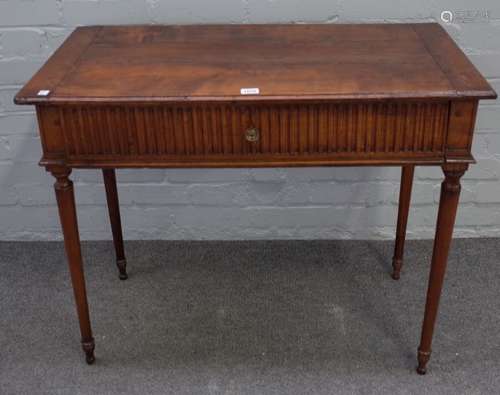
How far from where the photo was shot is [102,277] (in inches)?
80.0

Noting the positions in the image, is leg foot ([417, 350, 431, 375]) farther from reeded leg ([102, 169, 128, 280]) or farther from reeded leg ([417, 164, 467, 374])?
reeded leg ([102, 169, 128, 280])

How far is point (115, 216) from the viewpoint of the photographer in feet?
6.35

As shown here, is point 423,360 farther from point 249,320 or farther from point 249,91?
point 249,91

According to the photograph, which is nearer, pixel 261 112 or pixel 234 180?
pixel 261 112

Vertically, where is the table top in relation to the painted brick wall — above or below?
above

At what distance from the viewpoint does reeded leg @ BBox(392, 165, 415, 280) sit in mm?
1867

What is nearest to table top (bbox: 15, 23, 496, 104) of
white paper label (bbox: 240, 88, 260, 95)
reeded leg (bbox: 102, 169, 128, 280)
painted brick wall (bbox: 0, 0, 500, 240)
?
white paper label (bbox: 240, 88, 260, 95)

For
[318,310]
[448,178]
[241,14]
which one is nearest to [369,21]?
[241,14]

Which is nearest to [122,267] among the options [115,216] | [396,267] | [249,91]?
[115,216]

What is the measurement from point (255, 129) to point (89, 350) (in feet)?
2.33

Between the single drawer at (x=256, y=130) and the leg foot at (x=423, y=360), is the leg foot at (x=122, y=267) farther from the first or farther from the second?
the leg foot at (x=423, y=360)

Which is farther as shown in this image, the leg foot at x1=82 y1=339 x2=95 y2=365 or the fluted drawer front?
the leg foot at x1=82 y1=339 x2=95 y2=365

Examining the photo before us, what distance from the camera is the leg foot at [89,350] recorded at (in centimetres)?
168

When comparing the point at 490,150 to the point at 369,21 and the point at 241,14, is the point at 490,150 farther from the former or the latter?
the point at 241,14
